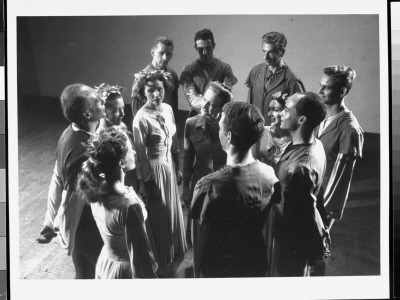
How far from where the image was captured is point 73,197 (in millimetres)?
2434

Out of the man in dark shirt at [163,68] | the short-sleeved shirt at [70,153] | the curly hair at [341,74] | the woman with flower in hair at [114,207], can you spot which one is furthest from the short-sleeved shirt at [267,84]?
the short-sleeved shirt at [70,153]

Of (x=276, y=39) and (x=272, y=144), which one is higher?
(x=276, y=39)

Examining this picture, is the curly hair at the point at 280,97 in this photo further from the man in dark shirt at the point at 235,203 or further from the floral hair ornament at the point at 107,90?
the floral hair ornament at the point at 107,90

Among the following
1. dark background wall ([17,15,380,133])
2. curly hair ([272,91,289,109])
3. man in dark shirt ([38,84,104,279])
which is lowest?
man in dark shirt ([38,84,104,279])

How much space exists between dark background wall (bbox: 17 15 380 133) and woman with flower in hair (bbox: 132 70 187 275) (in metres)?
0.09

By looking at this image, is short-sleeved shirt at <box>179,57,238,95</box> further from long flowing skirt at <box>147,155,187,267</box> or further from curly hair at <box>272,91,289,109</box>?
long flowing skirt at <box>147,155,187,267</box>

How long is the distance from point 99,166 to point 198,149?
429 mm

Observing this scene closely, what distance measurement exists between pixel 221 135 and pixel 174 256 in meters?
0.56

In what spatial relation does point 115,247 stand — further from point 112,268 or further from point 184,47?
point 184,47

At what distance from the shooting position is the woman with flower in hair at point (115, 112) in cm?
244

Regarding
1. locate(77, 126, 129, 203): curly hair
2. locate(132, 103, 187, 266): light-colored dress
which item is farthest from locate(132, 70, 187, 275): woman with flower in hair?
locate(77, 126, 129, 203): curly hair

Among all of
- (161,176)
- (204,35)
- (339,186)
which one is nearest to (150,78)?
(204,35)

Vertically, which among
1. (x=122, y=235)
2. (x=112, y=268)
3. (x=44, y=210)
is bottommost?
(x=112, y=268)

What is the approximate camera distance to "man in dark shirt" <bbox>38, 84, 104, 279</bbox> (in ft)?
7.99
